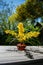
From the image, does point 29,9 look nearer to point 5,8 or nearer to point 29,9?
point 29,9

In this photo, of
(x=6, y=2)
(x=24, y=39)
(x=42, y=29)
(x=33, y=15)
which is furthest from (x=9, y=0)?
(x=24, y=39)

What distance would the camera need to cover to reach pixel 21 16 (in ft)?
11.0

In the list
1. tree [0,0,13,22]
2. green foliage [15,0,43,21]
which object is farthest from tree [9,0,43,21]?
tree [0,0,13,22]

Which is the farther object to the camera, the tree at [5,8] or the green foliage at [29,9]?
the tree at [5,8]

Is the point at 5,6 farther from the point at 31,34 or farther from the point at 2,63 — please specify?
the point at 2,63

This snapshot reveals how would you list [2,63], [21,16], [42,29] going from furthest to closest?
[42,29], [21,16], [2,63]

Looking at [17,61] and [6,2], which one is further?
[6,2]

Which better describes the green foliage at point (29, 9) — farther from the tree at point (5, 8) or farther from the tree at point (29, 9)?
the tree at point (5, 8)

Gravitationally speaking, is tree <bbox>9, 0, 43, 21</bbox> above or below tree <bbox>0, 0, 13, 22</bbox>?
below

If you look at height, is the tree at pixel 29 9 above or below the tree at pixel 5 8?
below

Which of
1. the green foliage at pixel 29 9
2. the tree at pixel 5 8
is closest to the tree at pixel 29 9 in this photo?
the green foliage at pixel 29 9

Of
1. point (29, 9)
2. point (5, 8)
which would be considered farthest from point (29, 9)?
point (5, 8)

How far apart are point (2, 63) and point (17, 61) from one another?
0.15 m

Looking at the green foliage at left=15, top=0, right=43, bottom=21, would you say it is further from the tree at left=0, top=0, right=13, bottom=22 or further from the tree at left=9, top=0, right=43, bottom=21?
the tree at left=0, top=0, right=13, bottom=22
